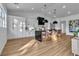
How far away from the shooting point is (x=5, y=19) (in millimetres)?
2771

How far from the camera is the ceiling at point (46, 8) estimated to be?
253 centimetres

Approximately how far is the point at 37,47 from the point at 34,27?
0.62 m

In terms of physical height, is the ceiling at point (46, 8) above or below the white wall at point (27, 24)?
above

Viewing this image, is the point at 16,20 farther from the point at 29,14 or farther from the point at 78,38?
the point at 78,38

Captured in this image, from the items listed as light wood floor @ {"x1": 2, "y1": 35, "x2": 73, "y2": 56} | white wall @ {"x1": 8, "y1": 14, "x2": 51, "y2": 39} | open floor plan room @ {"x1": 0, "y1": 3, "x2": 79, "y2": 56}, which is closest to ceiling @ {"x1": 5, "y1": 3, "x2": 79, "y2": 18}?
open floor plan room @ {"x1": 0, "y1": 3, "x2": 79, "y2": 56}

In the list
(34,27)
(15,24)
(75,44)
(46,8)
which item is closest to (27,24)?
(34,27)

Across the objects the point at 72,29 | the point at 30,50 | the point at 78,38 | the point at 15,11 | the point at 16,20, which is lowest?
the point at 30,50

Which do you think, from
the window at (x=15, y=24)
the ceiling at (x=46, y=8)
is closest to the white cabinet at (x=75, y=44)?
the ceiling at (x=46, y=8)

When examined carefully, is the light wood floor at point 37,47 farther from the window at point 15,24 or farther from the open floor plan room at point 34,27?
the window at point 15,24

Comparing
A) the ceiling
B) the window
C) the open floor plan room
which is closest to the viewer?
the ceiling

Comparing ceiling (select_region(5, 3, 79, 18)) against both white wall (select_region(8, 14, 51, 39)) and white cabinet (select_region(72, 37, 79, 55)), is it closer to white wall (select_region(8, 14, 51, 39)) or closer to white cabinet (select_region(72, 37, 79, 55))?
white wall (select_region(8, 14, 51, 39))

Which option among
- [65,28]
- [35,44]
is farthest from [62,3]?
[35,44]

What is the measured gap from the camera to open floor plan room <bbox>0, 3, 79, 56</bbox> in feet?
8.85

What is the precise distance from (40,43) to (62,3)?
1.35m
